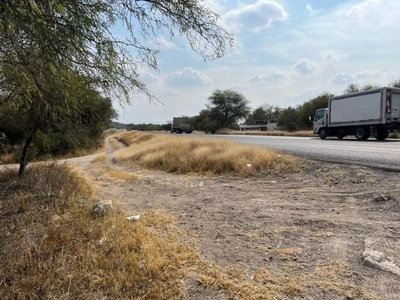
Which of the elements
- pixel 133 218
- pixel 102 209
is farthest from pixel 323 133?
pixel 102 209

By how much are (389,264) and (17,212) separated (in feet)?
18.5

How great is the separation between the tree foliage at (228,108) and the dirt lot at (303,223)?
73013mm

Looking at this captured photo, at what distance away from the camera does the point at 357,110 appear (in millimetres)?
19703

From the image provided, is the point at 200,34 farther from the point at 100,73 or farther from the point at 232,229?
the point at 232,229

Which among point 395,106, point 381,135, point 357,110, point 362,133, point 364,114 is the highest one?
point 395,106

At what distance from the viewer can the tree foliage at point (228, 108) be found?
80562mm

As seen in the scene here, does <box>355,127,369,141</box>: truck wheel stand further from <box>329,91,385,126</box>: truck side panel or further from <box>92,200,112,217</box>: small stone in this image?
<box>92,200,112,217</box>: small stone

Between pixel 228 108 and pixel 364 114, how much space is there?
62.2 meters

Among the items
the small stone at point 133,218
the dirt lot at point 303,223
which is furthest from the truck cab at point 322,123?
the small stone at point 133,218

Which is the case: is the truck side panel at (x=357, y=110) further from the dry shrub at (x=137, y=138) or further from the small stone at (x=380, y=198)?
the dry shrub at (x=137, y=138)

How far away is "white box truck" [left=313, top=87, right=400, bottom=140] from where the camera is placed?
18.0m

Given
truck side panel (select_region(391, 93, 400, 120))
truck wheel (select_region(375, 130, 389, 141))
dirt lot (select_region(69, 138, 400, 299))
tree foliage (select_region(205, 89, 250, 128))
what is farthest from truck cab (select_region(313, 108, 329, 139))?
tree foliage (select_region(205, 89, 250, 128))

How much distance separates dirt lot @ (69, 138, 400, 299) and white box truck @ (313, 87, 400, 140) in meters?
12.5

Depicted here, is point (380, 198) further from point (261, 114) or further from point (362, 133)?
point (261, 114)
